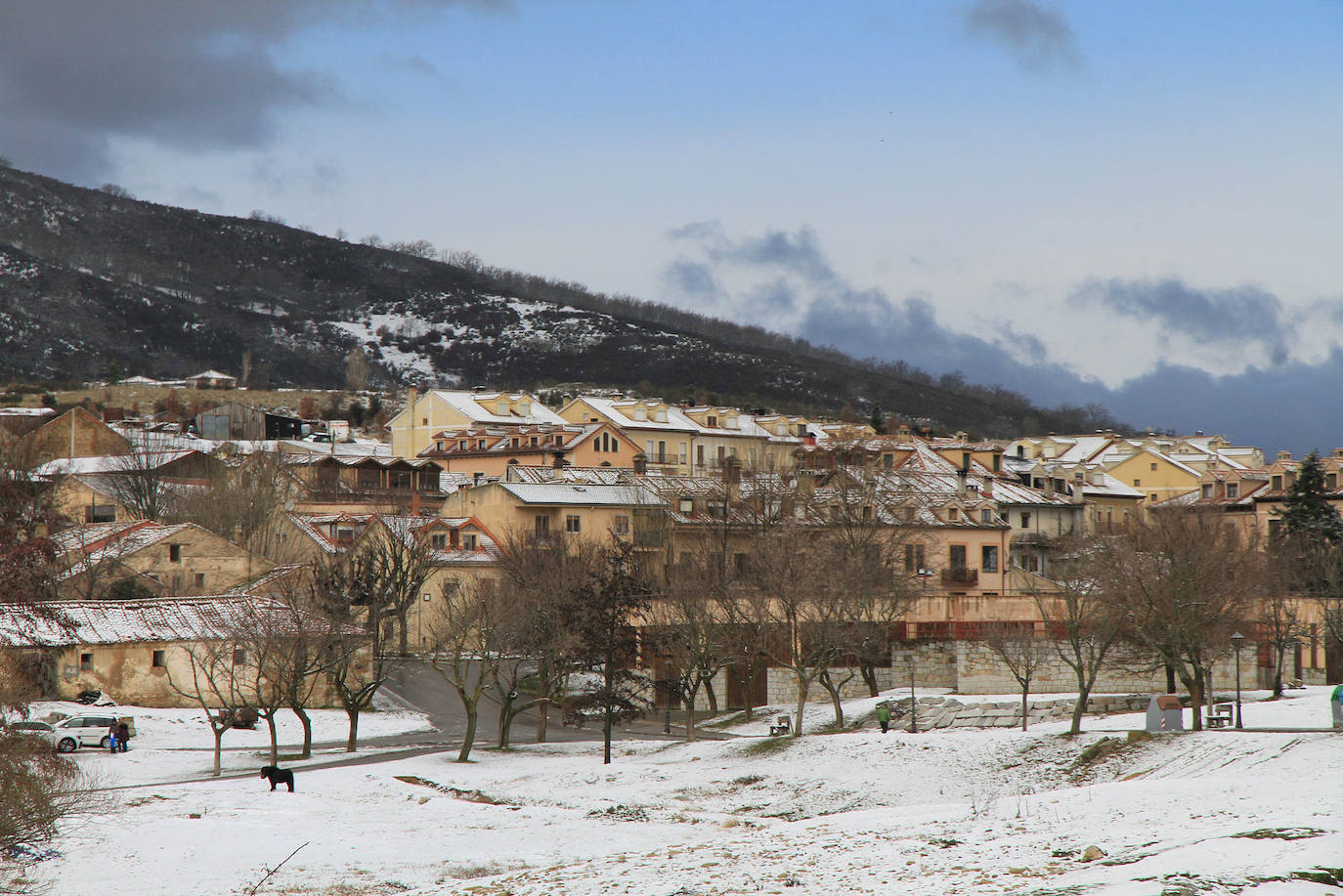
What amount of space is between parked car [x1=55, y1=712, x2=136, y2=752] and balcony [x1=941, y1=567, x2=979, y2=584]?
147 ft

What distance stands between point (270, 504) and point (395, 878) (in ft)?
192

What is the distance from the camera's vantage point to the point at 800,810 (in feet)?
120

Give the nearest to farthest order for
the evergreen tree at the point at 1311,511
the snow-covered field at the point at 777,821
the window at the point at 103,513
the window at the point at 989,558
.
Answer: the snow-covered field at the point at 777,821
the window at the point at 989,558
the evergreen tree at the point at 1311,511
the window at the point at 103,513

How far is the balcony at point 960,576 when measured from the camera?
78688 millimetres

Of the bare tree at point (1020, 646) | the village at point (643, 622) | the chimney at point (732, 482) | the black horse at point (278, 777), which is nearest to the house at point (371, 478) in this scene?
the village at point (643, 622)

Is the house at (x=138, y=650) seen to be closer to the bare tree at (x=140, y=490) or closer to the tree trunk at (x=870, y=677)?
the tree trunk at (x=870, y=677)

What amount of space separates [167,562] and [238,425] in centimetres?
8086

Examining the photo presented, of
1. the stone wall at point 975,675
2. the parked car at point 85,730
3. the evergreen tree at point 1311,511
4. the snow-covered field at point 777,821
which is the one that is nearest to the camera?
the snow-covered field at point 777,821

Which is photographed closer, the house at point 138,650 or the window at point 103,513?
the house at point 138,650

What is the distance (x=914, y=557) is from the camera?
75.4 metres

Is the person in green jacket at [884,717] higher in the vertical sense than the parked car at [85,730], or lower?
higher

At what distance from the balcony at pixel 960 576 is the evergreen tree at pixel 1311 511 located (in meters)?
17.4

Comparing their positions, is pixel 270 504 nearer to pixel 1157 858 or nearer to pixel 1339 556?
pixel 1339 556

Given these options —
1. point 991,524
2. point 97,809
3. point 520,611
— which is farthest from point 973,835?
point 991,524
